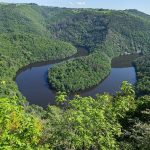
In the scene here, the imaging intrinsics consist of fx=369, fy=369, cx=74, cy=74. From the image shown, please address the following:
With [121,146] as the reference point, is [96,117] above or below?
above

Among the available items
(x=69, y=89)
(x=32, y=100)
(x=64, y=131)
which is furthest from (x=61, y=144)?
(x=69, y=89)

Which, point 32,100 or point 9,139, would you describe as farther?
point 32,100

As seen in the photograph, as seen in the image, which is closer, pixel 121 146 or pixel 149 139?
pixel 149 139

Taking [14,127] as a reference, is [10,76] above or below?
below

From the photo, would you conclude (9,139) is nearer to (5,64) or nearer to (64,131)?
(64,131)

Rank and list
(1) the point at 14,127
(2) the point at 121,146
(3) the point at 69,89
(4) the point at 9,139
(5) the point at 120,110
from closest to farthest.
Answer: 1. (4) the point at 9,139
2. (1) the point at 14,127
3. (2) the point at 121,146
4. (5) the point at 120,110
5. (3) the point at 69,89

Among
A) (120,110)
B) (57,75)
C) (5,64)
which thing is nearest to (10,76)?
(5,64)

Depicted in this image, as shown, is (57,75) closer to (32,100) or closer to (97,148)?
(32,100)

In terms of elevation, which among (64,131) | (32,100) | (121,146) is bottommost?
(32,100)

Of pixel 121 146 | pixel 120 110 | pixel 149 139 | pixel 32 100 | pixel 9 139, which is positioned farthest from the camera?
pixel 32 100
